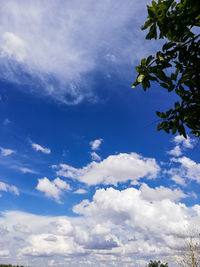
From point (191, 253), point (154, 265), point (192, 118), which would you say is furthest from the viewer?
point (154, 265)

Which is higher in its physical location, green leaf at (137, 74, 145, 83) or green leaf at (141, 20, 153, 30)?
green leaf at (141, 20, 153, 30)

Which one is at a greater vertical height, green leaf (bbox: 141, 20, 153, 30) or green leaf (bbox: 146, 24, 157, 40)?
green leaf (bbox: 141, 20, 153, 30)

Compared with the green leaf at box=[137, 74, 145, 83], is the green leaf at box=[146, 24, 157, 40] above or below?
above

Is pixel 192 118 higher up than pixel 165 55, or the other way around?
pixel 165 55

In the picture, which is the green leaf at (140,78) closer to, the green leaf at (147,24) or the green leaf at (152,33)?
the green leaf at (152,33)

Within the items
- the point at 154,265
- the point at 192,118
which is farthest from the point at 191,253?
the point at 154,265

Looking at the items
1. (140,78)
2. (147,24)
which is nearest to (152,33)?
(147,24)

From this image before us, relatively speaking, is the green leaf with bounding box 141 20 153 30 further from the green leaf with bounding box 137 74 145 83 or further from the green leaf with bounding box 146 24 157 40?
the green leaf with bounding box 137 74 145 83

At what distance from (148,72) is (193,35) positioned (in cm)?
90

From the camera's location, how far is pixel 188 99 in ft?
12.5

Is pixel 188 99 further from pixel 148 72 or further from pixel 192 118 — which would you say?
pixel 148 72

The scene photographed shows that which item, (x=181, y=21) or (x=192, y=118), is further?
(x=192, y=118)

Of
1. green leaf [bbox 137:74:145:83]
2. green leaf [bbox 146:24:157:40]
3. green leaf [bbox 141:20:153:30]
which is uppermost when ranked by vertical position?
green leaf [bbox 141:20:153:30]

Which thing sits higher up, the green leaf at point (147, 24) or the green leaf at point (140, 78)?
the green leaf at point (147, 24)
